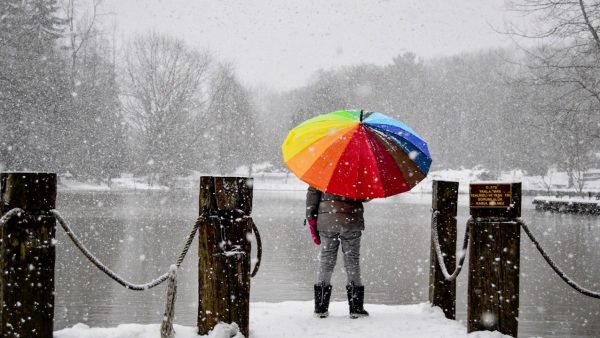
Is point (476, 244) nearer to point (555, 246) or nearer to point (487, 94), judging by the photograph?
point (555, 246)

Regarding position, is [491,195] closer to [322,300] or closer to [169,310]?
[322,300]

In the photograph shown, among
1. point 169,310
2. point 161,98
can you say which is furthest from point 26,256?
point 161,98

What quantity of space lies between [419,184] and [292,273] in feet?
150

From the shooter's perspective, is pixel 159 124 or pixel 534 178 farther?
pixel 534 178

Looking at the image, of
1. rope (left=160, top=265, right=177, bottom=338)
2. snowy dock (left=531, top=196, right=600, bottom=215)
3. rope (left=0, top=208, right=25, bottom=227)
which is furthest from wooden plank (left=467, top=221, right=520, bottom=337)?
snowy dock (left=531, top=196, right=600, bottom=215)

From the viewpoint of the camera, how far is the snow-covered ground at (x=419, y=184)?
4227 centimetres

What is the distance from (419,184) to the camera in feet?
176

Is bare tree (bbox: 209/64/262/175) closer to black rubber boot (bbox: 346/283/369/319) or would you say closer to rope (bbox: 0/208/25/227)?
black rubber boot (bbox: 346/283/369/319)

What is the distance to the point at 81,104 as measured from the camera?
41125mm

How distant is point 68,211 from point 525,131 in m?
47.4

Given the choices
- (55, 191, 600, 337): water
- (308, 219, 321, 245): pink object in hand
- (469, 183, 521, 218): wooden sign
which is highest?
(469, 183, 521, 218): wooden sign

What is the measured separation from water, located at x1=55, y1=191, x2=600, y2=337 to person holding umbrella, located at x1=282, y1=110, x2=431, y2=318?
1863 millimetres

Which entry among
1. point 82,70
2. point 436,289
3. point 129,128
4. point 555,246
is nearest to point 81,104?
point 82,70

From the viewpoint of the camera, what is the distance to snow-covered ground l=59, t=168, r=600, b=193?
42.3 metres
